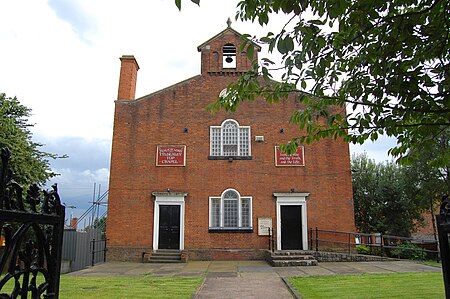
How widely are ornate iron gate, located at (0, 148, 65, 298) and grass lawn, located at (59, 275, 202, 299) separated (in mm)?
5691

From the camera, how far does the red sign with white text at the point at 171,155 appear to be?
18219 millimetres

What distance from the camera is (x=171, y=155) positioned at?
720 inches

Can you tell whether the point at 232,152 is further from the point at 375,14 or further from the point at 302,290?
the point at 375,14

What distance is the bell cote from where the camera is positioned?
1933 centimetres

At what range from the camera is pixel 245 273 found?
40.6 feet

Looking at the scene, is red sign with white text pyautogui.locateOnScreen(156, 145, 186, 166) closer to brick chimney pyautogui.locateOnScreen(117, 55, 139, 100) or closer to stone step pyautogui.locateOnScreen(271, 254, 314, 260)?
brick chimney pyautogui.locateOnScreen(117, 55, 139, 100)

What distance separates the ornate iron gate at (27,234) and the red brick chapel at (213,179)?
14.6 meters

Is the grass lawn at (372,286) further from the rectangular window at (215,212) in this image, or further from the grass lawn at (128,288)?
the rectangular window at (215,212)

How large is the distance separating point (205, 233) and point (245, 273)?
17.6 feet

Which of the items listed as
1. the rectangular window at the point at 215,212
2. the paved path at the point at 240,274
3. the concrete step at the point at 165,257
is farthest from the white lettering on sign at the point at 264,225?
the concrete step at the point at 165,257

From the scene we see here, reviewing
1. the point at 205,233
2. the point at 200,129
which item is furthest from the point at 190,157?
the point at 205,233

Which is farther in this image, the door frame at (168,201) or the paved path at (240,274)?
the door frame at (168,201)

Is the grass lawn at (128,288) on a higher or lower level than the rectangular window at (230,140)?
lower

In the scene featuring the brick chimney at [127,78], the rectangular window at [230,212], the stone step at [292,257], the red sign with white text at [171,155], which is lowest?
the stone step at [292,257]
